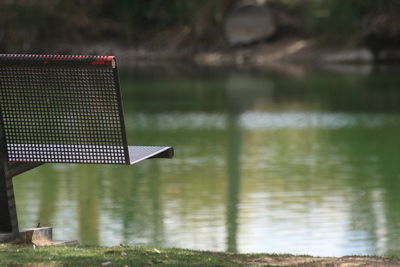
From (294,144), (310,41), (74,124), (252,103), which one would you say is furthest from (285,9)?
(74,124)

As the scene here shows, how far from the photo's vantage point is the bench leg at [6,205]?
558cm

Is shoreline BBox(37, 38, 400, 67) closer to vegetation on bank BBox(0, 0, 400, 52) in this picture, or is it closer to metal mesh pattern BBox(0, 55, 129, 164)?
vegetation on bank BBox(0, 0, 400, 52)

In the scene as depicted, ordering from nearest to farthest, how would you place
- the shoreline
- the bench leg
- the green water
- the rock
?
the bench leg, the green water, the shoreline, the rock

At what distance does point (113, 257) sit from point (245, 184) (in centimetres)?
646

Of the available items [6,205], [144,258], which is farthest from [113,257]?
[6,205]

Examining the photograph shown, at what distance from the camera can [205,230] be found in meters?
9.11

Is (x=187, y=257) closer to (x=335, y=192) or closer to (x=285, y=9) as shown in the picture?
(x=335, y=192)

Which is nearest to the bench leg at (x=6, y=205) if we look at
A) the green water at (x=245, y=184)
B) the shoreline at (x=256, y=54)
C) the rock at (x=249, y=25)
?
the green water at (x=245, y=184)

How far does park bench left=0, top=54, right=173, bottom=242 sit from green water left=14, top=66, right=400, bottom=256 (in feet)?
9.17

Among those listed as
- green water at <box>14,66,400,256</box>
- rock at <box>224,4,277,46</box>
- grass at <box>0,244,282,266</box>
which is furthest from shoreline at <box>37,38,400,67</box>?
grass at <box>0,244,282,266</box>

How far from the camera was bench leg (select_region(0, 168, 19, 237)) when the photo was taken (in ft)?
18.3

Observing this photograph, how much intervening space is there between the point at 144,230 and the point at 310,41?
97.8 feet

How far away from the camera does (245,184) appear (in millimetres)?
11477

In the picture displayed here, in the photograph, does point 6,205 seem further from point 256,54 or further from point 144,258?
point 256,54
